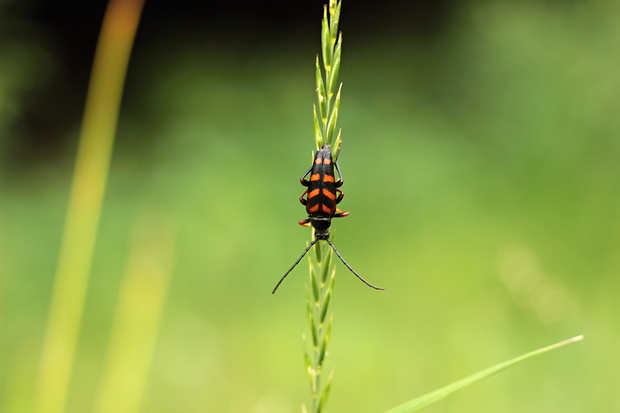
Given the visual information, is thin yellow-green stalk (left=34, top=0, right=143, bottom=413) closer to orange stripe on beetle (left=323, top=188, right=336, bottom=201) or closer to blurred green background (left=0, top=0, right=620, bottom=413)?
orange stripe on beetle (left=323, top=188, right=336, bottom=201)

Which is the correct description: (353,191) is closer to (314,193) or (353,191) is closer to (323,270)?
(314,193)

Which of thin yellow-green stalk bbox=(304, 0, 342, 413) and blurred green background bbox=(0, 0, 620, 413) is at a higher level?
blurred green background bbox=(0, 0, 620, 413)

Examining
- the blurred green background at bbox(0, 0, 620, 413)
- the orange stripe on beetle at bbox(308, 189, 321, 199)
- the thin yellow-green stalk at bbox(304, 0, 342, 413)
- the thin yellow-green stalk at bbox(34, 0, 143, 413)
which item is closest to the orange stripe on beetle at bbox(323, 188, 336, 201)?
the orange stripe on beetle at bbox(308, 189, 321, 199)

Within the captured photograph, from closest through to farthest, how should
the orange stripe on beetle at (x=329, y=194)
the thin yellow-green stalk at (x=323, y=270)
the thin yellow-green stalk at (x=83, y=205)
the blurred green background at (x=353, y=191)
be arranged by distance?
the thin yellow-green stalk at (x=323, y=270)
the thin yellow-green stalk at (x=83, y=205)
the orange stripe on beetle at (x=329, y=194)
the blurred green background at (x=353, y=191)

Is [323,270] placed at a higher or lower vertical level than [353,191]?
lower

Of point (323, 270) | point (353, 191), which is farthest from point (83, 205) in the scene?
point (353, 191)

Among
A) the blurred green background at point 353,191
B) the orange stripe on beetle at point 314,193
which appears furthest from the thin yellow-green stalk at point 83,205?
the blurred green background at point 353,191

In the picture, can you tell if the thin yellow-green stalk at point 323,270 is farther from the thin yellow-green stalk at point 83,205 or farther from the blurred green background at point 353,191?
the blurred green background at point 353,191

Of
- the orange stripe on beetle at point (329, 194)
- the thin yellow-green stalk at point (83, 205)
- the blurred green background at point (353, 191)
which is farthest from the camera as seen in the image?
the blurred green background at point (353, 191)
